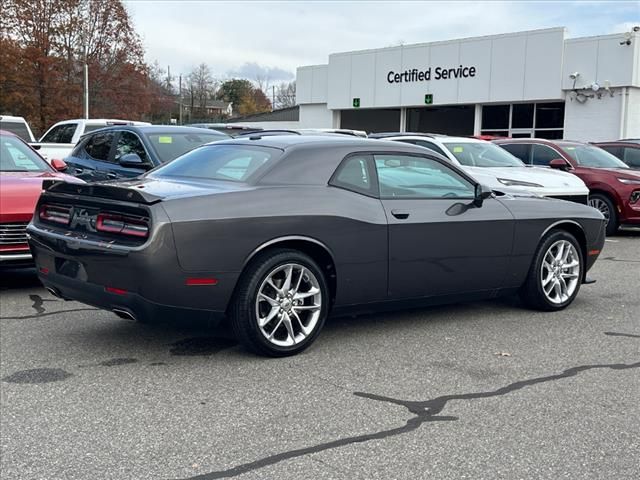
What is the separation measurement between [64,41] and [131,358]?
4403cm

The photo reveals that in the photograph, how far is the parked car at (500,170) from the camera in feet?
37.6

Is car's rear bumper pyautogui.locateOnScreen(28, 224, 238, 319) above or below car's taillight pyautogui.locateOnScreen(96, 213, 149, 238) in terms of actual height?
below

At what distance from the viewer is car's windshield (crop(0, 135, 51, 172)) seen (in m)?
8.46

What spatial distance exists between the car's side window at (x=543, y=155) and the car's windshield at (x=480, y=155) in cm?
183

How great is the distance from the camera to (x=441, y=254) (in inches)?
240

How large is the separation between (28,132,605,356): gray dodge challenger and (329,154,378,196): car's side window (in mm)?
16

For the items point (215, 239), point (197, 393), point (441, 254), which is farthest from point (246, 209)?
point (441, 254)

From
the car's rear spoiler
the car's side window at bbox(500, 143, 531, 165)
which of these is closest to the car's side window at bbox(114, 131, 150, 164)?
the car's rear spoiler

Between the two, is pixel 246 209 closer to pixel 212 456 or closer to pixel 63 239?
pixel 63 239

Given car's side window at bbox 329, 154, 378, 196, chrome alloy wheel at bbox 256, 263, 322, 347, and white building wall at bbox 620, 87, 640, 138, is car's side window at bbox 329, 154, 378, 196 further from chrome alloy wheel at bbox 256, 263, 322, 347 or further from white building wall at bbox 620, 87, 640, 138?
white building wall at bbox 620, 87, 640, 138

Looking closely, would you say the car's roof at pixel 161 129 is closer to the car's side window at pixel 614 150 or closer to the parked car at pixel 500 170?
the parked car at pixel 500 170

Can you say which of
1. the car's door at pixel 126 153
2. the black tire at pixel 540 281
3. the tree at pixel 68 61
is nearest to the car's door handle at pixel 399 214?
the black tire at pixel 540 281

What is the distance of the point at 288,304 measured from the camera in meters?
5.32

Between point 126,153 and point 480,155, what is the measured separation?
18.5 feet
